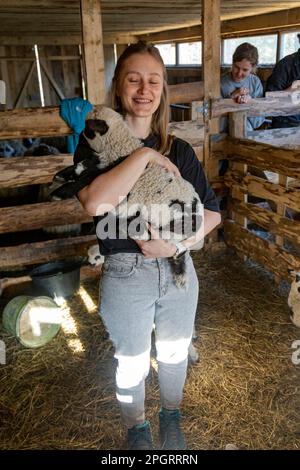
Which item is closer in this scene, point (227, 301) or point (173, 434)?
point (173, 434)

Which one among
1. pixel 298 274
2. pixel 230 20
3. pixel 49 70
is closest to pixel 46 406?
pixel 298 274

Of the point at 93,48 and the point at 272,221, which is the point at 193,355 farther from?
the point at 93,48

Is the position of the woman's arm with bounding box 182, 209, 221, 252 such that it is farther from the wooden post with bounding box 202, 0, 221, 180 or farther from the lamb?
the wooden post with bounding box 202, 0, 221, 180

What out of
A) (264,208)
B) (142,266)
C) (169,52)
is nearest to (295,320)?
(264,208)

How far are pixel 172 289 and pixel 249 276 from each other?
2936mm

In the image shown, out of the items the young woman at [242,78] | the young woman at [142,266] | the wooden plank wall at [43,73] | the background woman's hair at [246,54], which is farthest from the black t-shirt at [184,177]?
the wooden plank wall at [43,73]

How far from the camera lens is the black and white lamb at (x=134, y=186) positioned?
1835 mm

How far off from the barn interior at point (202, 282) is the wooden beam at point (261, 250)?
0.04 feet

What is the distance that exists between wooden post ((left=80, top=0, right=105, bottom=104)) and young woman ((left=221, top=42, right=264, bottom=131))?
1585 millimetres

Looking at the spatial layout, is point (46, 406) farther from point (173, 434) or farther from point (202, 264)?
point (202, 264)

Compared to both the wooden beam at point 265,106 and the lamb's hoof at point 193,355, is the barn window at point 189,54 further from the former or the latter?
the lamb's hoof at point 193,355

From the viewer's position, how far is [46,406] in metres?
2.93

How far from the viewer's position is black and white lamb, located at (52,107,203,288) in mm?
1835

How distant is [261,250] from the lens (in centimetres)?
457
